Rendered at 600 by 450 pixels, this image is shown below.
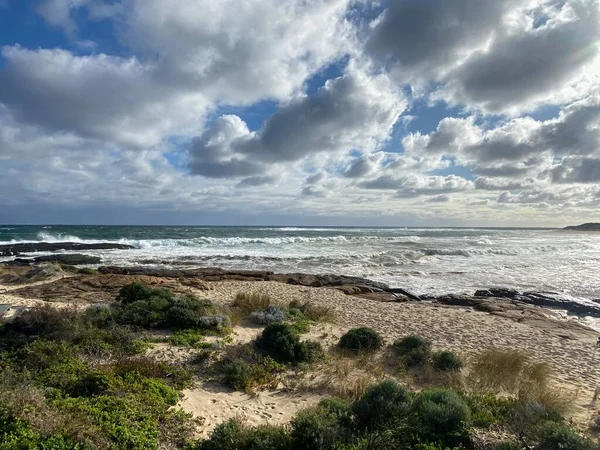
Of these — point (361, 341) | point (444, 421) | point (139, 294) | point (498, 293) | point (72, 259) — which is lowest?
point (498, 293)

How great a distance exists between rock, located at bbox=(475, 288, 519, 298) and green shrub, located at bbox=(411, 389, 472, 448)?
14.0 metres

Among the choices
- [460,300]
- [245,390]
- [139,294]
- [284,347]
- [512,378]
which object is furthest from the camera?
[460,300]

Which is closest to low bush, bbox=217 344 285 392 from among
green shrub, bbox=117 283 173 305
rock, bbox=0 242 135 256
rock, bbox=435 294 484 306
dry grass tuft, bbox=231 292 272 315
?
dry grass tuft, bbox=231 292 272 315

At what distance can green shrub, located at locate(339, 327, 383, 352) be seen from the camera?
8.52m

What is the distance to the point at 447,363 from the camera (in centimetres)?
750

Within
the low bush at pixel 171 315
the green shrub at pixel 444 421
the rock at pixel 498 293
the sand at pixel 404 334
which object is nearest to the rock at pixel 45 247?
the sand at pixel 404 334

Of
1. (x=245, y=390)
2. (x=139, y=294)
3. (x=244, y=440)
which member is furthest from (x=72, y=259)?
(x=244, y=440)

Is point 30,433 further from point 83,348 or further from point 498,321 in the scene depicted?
point 498,321

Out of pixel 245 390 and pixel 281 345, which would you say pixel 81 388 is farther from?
pixel 281 345

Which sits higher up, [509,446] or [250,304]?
[509,446]

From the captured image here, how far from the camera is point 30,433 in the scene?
3.81 meters

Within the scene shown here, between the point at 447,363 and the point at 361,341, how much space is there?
1.91m

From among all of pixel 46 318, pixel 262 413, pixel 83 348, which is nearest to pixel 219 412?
pixel 262 413

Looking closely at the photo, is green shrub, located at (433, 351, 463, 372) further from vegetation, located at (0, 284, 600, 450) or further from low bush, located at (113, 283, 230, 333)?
low bush, located at (113, 283, 230, 333)
